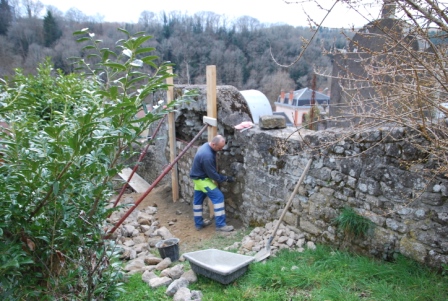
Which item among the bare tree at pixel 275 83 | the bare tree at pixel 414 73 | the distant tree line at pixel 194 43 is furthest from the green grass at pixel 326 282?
the bare tree at pixel 275 83

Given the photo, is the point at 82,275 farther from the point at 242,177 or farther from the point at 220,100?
the point at 220,100

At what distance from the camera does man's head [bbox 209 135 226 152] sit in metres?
4.88

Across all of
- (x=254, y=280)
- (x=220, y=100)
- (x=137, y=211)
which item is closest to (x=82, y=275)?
(x=254, y=280)

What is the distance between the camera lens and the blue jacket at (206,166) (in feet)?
16.2

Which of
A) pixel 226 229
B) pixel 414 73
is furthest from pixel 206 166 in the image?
pixel 414 73

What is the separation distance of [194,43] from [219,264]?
1032 inches

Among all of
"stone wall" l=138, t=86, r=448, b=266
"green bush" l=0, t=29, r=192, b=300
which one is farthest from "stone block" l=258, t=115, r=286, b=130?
"green bush" l=0, t=29, r=192, b=300

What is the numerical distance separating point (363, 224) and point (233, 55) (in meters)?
26.2

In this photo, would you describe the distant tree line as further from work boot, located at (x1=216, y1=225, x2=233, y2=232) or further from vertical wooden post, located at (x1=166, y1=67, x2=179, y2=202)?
work boot, located at (x1=216, y1=225, x2=233, y2=232)

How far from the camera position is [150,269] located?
12.6 ft

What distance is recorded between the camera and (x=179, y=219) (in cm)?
580

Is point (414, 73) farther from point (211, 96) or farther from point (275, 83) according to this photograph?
point (275, 83)

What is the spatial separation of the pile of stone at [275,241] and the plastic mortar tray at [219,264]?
18.2 inches

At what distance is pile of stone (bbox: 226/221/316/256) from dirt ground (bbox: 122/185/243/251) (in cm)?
72
